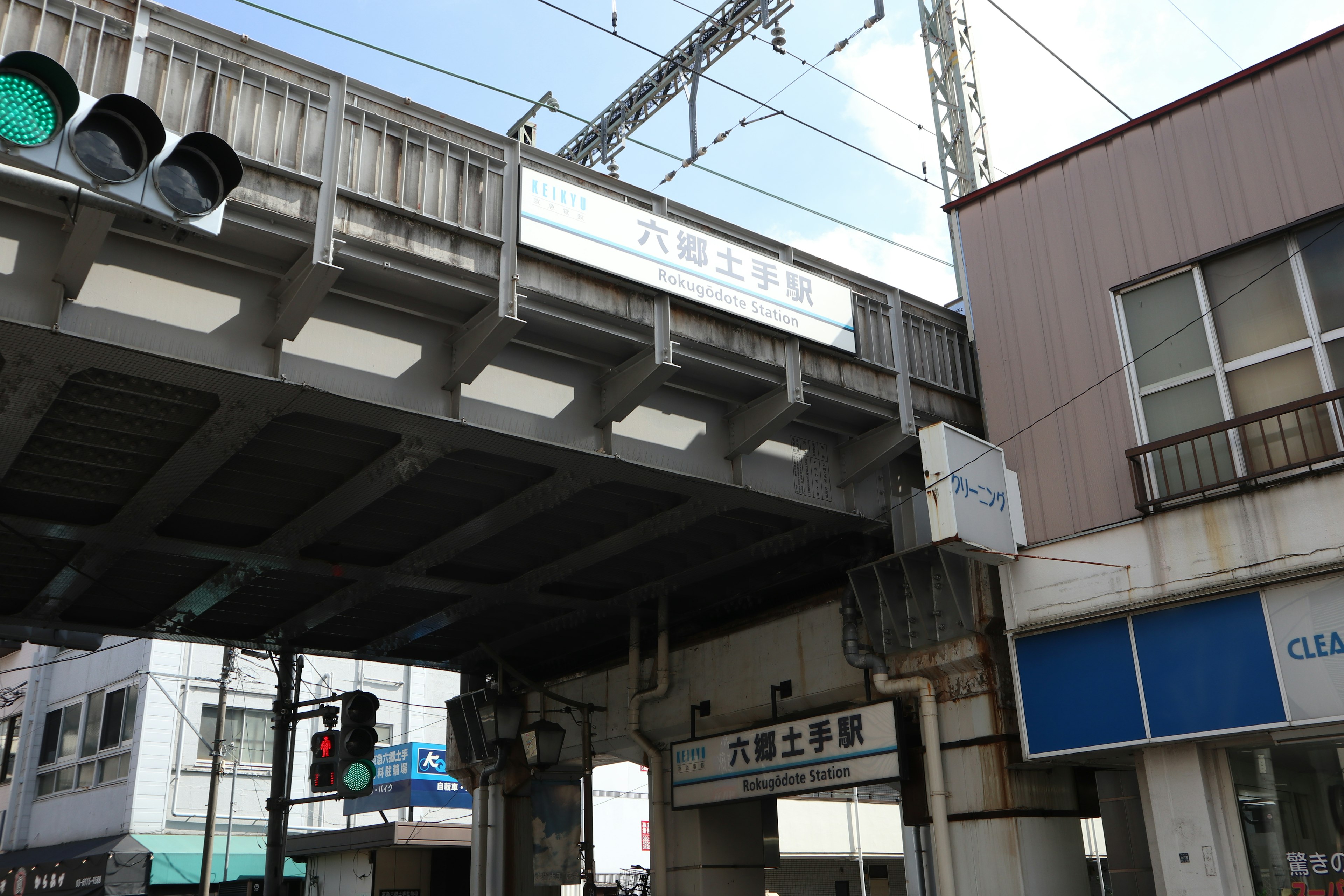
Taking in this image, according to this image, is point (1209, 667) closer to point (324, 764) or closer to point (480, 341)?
point (480, 341)

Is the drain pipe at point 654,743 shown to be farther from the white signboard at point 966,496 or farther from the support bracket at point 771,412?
the white signboard at point 966,496

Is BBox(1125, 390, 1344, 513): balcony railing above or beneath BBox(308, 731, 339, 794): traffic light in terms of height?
above

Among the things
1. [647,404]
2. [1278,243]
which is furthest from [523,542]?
[1278,243]

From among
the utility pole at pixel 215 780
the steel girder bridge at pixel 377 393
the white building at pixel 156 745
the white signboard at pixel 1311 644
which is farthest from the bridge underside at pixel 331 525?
the white building at pixel 156 745

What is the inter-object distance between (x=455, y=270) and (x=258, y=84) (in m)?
2.40

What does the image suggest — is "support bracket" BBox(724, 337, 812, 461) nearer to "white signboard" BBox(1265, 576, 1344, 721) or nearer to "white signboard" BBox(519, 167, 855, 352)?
"white signboard" BBox(519, 167, 855, 352)

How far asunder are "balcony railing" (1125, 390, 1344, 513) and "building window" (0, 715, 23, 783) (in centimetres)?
3541

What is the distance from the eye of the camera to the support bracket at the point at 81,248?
8.11 metres

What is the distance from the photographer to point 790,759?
15305 millimetres

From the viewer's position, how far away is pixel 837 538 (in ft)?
50.2

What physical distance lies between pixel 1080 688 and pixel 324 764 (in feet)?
29.8

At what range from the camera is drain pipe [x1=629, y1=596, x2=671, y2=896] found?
17406mm

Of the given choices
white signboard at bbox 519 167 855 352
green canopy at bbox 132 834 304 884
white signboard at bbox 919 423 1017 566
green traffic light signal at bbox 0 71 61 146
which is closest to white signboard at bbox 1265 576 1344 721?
white signboard at bbox 919 423 1017 566

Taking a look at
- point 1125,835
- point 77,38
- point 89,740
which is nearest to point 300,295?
point 77,38
